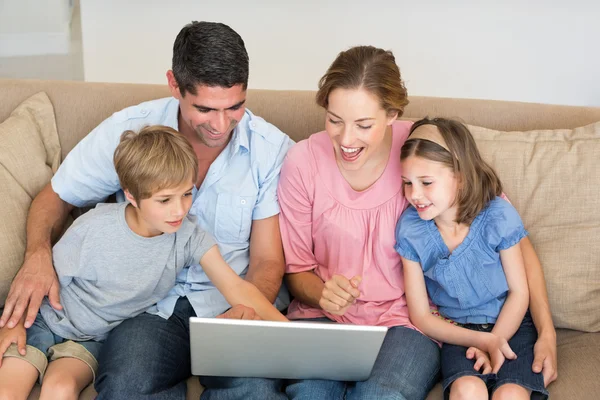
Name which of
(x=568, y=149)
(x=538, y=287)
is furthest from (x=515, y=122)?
(x=538, y=287)

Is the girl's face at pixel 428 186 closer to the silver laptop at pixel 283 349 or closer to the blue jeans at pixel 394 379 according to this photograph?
the blue jeans at pixel 394 379

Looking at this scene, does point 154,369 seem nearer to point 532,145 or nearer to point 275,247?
point 275,247

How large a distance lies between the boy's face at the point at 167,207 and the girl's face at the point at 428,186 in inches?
21.1

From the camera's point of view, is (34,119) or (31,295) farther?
(34,119)

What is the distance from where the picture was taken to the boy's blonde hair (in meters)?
1.80

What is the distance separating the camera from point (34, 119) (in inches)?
87.4

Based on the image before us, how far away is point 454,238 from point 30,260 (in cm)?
107

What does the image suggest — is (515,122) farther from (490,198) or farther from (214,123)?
(214,123)

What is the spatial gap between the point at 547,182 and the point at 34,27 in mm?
2945

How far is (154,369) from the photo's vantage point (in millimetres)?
1817

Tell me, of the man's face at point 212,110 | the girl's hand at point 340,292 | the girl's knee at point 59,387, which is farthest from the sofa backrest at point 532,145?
the girl's knee at point 59,387

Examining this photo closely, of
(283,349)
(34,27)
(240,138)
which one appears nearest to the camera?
(283,349)

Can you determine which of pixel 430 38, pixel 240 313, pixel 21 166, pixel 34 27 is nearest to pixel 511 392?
pixel 240 313

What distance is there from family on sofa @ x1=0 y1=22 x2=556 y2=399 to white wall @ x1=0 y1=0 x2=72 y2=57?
7.14 feet
